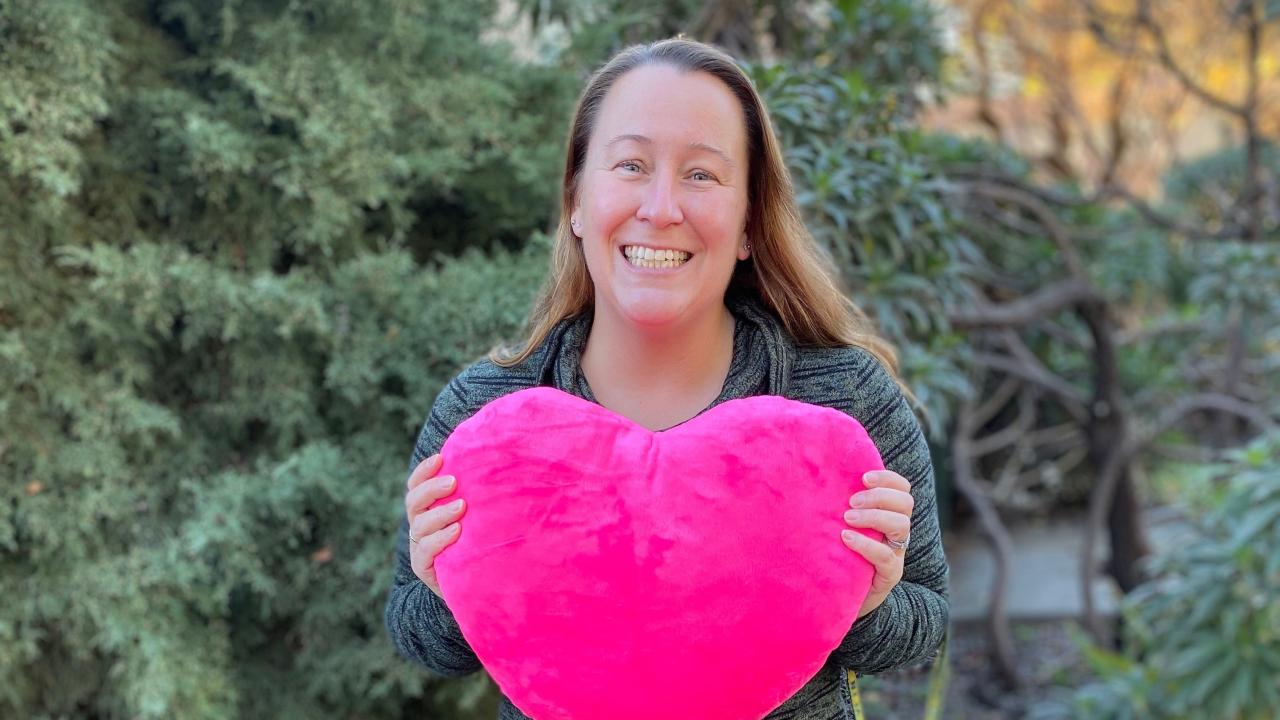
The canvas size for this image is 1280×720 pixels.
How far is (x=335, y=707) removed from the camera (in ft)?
7.46

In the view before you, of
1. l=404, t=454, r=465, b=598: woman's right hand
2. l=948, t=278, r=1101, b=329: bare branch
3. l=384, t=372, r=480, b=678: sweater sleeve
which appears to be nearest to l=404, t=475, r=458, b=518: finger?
l=404, t=454, r=465, b=598: woman's right hand

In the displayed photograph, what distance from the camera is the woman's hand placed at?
1.07 m

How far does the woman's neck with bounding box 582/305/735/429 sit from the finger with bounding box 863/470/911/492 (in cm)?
28

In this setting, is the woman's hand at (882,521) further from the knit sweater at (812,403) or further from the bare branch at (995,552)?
the bare branch at (995,552)

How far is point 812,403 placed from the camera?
1.32m

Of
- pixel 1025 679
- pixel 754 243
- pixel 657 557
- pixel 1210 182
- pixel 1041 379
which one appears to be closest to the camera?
pixel 657 557

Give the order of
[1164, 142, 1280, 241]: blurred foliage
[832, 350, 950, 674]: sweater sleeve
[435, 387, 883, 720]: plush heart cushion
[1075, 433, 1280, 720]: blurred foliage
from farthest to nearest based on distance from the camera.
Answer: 1. [1164, 142, 1280, 241]: blurred foliage
2. [1075, 433, 1280, 720]: blurred foliage
3. [832, 350, 950, 674]: sweater sleeve
4. [435, 387, 883, 720]: plush heart cushion

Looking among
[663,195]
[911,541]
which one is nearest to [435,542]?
[663,195]

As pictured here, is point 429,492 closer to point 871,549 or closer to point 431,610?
point 431,610

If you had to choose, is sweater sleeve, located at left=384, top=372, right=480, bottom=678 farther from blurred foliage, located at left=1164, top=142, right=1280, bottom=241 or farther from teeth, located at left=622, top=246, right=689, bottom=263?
blurred foliage, located at left=1164, top=142, right=1280, bottom=241

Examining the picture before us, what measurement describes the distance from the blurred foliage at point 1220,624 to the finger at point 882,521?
1994 millimetres

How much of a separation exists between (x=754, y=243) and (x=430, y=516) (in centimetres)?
59

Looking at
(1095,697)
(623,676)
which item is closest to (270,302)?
(623,676)

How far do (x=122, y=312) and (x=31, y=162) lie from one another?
1.13ft
